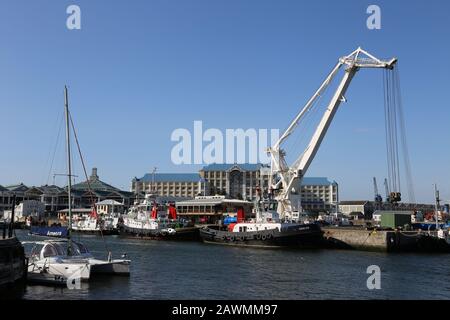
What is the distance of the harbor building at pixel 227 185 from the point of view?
17162cm

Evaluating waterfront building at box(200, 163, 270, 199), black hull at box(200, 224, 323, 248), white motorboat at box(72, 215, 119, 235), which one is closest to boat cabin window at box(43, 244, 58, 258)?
black hull at box(200, 224, 323, 248)

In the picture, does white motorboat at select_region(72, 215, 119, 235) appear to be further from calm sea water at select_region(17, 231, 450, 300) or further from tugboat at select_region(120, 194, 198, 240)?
calm sea water at select_region(17, 231, 450, 300)

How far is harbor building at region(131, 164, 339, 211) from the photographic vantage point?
171625mm

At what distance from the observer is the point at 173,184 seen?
600 feet

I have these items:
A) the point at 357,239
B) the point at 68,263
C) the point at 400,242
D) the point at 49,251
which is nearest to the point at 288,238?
the point at 357,239

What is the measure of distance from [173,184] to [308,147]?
4783 inches

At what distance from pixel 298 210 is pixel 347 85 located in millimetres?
17821

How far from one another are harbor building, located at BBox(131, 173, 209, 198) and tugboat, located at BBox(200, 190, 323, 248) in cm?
11410

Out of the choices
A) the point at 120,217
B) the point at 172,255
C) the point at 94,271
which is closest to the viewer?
the point at 94,271

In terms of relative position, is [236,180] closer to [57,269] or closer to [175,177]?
[175,177]

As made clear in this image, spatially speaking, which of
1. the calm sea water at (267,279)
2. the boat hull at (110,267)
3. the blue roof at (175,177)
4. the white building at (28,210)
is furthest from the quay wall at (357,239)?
the blue roof at (175,177)
